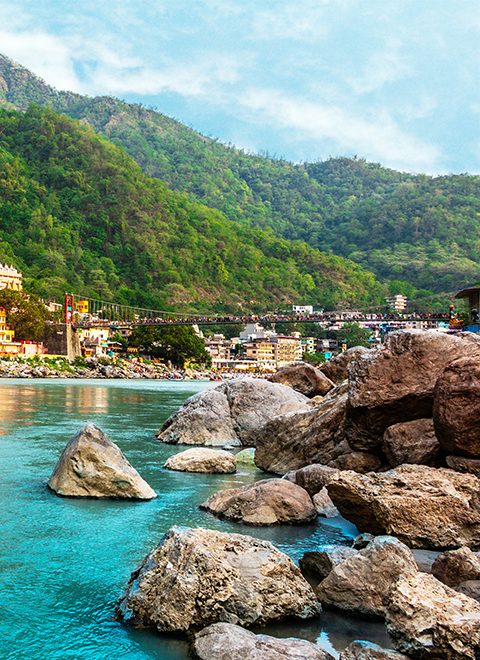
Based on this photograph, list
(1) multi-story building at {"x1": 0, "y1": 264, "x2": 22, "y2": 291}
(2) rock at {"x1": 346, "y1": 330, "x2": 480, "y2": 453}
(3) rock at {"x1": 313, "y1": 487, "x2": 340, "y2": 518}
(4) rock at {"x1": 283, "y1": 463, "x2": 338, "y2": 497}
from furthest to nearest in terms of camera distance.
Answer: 1. (1) multi-story building at {"x1": 0, "y1": 264, "x2": 22, "y2": 291}
2. (4) rock at {"x1": 283, "y1": 463, "x2": 338, "y2": 497}
3. (2) rock at {"x1": 346, "y1": 330, "x2": 480, "y2": 453}
4. (3) rock at {"x1": 313, "y1": 487, "x2": 340, "y2": 518}

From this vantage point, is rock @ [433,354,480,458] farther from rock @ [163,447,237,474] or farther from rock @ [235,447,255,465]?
rock @ [235,447,255,465]

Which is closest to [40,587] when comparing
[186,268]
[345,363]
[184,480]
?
[184,480]

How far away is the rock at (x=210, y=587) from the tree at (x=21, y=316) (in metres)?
75.7

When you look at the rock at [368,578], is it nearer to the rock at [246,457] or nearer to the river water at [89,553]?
the river water at [89,553]

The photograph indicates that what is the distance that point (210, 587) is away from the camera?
573 cm

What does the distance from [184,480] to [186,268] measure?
Result: 125 meters

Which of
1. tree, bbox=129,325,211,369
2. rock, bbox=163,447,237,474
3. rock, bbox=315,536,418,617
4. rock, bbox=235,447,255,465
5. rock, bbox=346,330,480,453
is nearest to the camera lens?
rock, bbox=315,536,418,617

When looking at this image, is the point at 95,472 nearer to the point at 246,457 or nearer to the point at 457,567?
the point at 246,457

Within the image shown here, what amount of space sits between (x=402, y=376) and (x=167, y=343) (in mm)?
87033

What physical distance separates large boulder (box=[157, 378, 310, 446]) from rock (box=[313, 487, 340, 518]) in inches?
239

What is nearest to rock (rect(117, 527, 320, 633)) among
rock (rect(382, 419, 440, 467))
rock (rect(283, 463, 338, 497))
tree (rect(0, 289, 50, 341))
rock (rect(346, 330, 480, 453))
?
rock (rect(382, 419, 440, 467))

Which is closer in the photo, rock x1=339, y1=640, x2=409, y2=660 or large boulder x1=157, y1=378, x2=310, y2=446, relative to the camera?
rock x1=339, y1=640, x2=409, y2=660

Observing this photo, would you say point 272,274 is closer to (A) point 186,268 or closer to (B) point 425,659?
(A) point 186,268

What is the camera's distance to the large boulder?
16.0m
